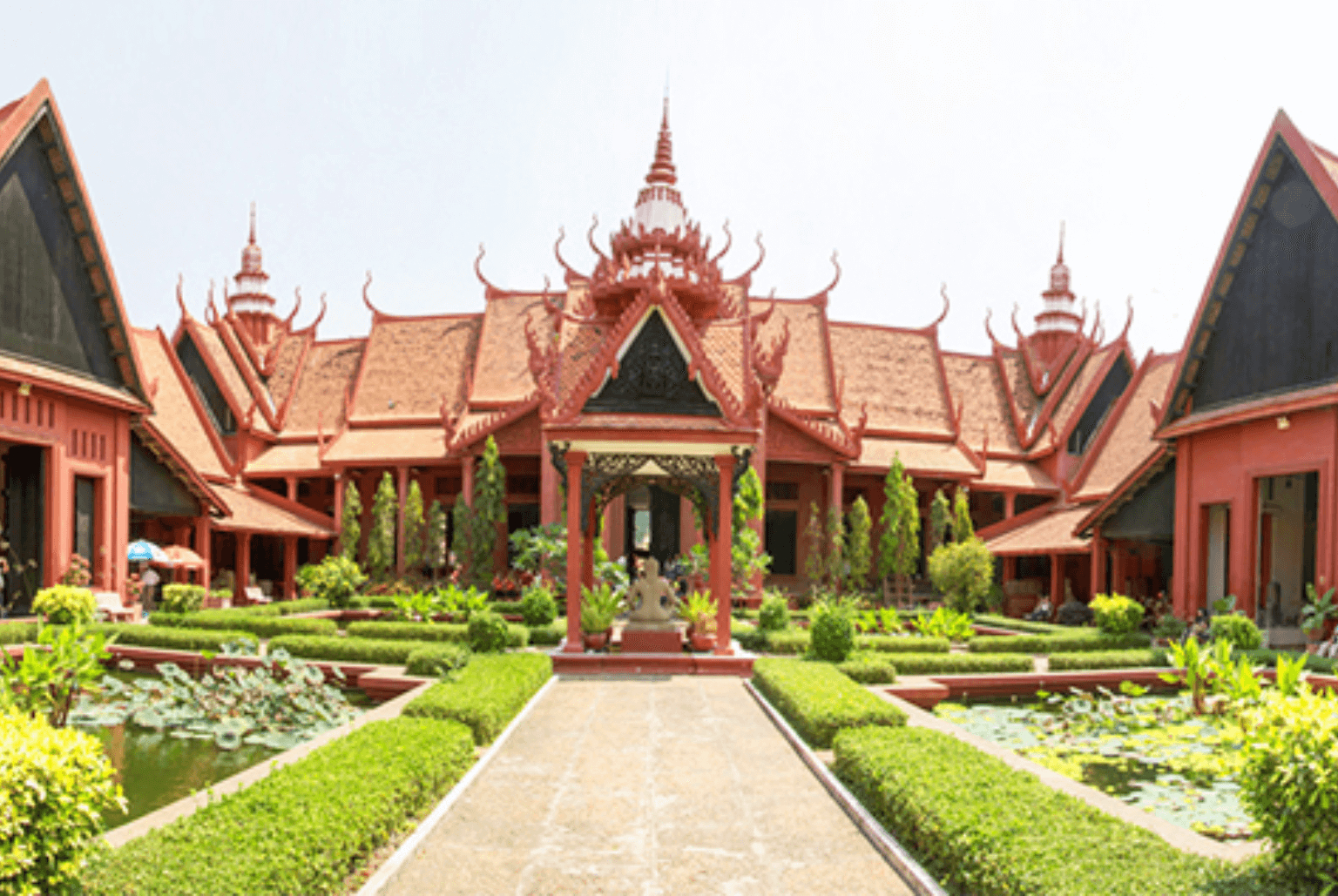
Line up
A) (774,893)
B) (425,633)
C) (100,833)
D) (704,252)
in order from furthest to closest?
(704,252) < (425,633) < (774,893) < (100,833)

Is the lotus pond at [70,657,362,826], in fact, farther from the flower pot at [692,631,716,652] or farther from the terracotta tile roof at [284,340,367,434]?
the terracotta tile roof at [284,340,367,434]

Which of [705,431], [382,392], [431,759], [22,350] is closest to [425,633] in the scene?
[705,431]

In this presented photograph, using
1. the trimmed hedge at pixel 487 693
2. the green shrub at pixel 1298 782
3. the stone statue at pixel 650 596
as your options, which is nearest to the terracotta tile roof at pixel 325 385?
the stone statue at pixel 650 596

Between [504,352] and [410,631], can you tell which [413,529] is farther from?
[410,631]

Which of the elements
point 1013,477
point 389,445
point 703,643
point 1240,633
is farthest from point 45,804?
point 1013,477

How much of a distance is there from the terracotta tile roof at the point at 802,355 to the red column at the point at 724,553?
14.6 metres

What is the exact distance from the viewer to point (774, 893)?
184 inches

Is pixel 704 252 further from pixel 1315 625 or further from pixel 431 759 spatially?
pixel 431 759

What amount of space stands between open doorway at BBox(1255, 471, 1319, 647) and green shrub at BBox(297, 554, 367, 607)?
17639mm

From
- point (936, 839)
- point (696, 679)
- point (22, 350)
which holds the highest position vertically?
point (22, 350)

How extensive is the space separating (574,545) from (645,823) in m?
7.19

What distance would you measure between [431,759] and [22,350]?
522 inches

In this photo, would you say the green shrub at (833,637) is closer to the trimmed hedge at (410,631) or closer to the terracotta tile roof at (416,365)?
the trimmed hedge at (410,631)

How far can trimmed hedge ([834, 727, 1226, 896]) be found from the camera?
3990mm
